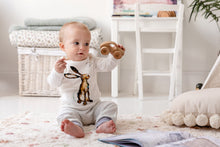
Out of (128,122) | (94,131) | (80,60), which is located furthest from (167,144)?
(80,60)

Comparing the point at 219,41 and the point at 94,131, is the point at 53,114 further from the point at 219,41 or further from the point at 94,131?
the point at 219,41

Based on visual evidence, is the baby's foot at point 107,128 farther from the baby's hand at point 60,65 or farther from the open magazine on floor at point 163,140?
the baby's hand at point 60,65

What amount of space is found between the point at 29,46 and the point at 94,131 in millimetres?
1221

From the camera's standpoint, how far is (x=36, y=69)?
88.8 inches

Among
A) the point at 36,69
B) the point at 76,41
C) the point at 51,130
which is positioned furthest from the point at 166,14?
the point at 51,130

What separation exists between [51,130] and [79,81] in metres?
0.26

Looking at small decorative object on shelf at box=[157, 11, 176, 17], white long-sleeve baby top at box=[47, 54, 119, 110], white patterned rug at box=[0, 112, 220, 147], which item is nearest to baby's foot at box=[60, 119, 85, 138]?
white patterned rug at box=[0, 112, 220, 147]

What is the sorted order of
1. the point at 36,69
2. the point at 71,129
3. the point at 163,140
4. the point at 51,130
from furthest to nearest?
the point at 36,69 → the point at 51,130 → the point at 71,129 → the point at 163,140

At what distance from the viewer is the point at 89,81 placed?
4.60 ft

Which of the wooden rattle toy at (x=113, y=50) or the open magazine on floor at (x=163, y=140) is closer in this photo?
the open magazine on floor at (x=163, y=140)

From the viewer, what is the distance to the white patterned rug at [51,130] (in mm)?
1055

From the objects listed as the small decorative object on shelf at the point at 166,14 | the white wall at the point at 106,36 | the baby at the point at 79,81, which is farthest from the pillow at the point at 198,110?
the white wall at the point at 106,36

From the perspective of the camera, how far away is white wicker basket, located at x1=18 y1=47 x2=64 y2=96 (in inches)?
87.7

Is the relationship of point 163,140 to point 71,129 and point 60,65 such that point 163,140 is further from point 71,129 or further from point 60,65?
point 60,65
